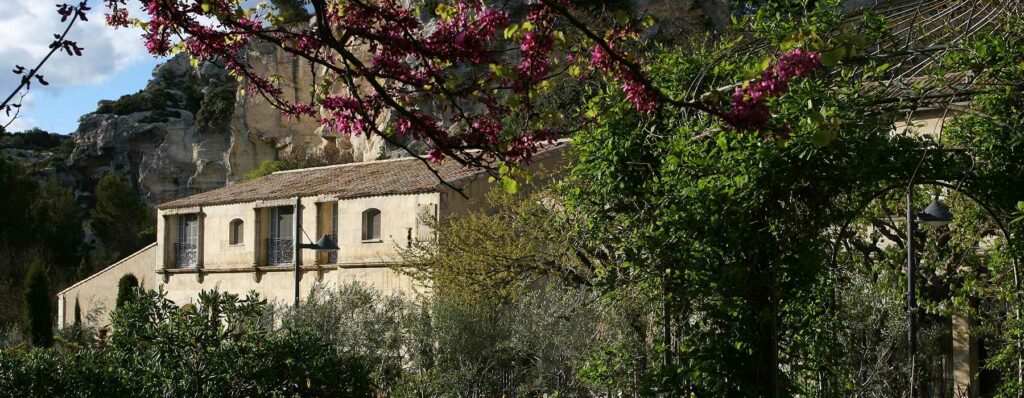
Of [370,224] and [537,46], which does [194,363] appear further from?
[370,224]

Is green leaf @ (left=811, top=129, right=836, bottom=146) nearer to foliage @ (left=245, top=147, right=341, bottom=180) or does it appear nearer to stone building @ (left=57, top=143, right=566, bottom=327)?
stone building @ (left=57, top=143, right=566, bottom=327)

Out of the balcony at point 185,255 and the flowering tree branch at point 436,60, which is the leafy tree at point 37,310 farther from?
the flowering tree branch at point 436,60

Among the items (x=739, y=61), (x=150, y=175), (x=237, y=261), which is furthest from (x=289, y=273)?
(x=150, y=175)

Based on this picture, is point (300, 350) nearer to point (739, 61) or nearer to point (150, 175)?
point (739, 61)

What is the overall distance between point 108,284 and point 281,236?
9.71m

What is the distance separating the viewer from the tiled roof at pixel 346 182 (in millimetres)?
26906

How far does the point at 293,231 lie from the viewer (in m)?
31.8

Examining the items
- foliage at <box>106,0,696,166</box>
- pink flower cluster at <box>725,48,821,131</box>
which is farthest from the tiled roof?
pink flower cluster at <box>725,48,821,131</box>

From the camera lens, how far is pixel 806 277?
7527 millimetres

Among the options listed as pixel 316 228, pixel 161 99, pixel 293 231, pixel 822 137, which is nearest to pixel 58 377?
pixel 822 137

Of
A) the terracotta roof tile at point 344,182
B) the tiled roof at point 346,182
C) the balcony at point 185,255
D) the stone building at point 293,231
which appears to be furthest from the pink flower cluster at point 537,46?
the balcony at point 185,255

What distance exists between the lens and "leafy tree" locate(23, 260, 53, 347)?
31.4 m

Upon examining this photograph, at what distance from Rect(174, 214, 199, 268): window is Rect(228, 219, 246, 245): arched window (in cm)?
232

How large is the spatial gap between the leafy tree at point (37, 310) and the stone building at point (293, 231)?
2.62 meters
